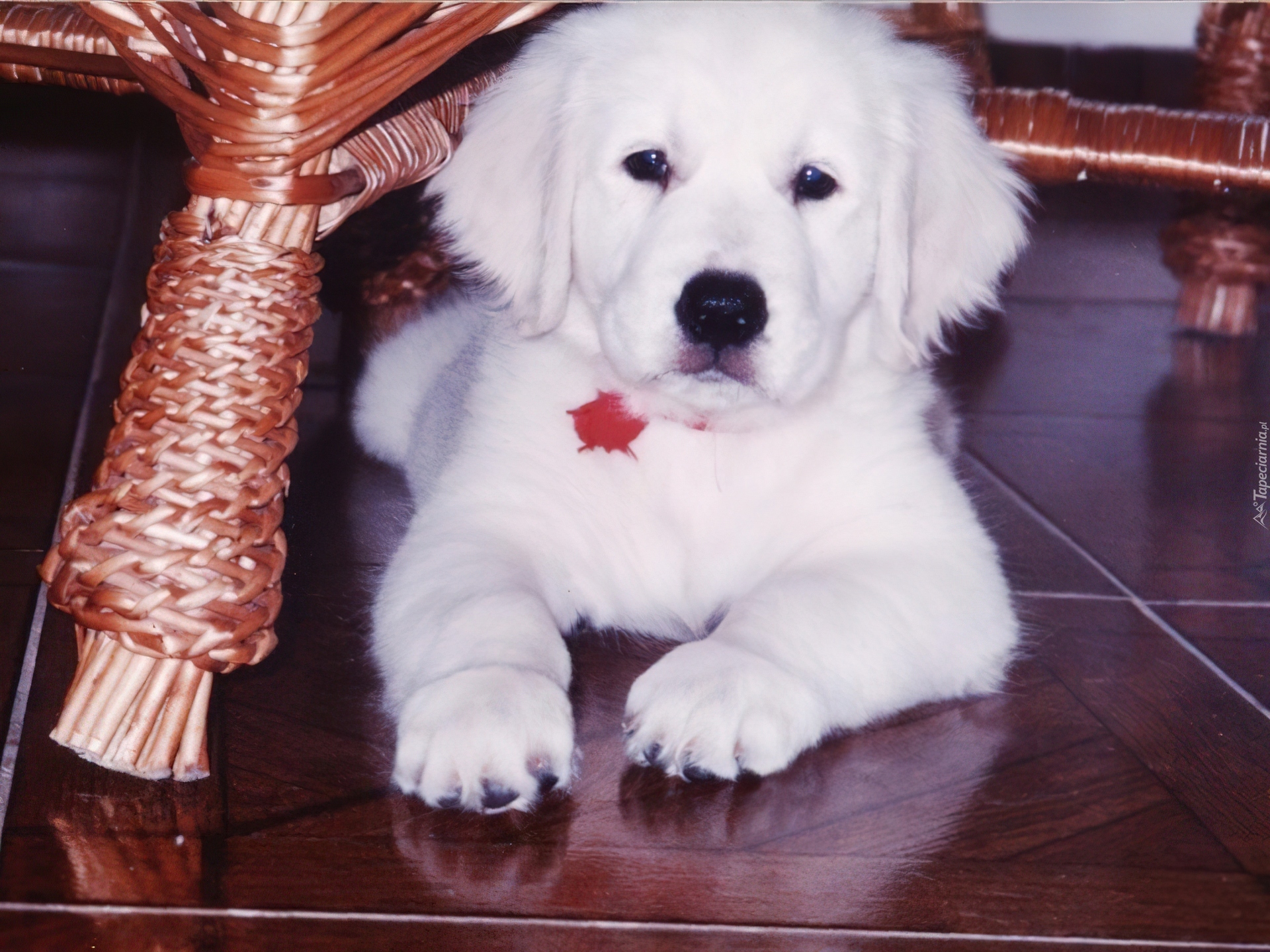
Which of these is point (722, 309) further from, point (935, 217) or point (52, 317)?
point (52, 317)

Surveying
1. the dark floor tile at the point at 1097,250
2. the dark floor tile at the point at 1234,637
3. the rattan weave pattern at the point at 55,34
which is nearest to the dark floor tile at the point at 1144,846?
the dark floor tile at the point at 1234,637

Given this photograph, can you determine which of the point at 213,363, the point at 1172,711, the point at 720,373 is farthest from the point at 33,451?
the point at 1172,711

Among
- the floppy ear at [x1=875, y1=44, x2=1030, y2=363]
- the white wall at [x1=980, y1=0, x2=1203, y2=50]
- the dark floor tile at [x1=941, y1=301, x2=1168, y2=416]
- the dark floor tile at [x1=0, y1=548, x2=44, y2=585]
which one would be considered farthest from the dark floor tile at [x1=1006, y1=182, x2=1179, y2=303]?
the dark floor tile at [x1=0, y1=548, x2=44, y2=585]

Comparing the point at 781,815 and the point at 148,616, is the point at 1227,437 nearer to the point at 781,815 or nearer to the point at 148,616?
the point at 781,815

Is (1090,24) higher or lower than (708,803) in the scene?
higher

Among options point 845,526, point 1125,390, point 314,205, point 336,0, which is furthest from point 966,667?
point 1125,390

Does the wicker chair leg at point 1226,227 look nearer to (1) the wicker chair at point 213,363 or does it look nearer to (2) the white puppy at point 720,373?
(2) the white puppy at point 720,373
